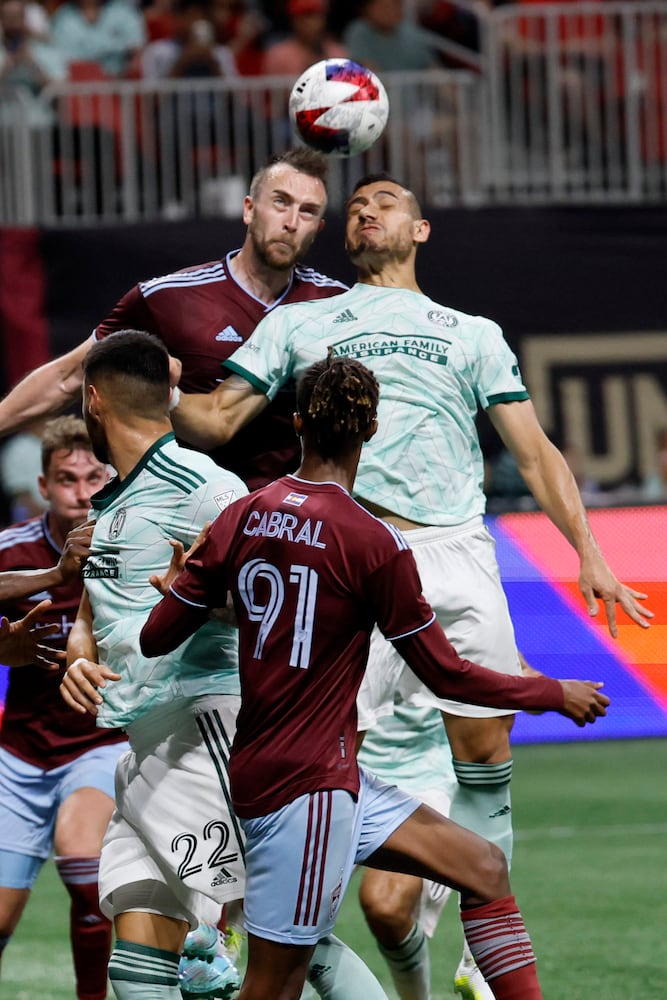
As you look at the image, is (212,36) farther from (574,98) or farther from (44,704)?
(44,704)

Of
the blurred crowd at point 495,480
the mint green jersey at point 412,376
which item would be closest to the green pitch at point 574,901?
the mint green jersey at point 412,376

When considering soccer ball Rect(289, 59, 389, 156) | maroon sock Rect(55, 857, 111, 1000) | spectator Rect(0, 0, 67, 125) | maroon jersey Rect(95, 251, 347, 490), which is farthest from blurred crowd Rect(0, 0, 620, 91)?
maroon sock Rect(55, 857, 111, 1000)

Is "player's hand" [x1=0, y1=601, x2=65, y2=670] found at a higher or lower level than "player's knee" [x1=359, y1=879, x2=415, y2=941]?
higher

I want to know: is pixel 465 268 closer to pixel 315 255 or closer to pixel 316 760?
pixel 315 255

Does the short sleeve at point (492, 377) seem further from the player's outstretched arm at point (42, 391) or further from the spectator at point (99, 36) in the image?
the spectator at point (99, 36)

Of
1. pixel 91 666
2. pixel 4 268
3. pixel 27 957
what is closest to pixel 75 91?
pixel 4 268

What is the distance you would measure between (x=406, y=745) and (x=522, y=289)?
872 centimetres

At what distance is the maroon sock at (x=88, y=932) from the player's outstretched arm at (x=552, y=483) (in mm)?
2021

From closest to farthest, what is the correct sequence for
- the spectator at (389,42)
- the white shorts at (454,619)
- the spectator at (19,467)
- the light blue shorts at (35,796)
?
the white shorts at (454,619), the light blue shorts at (35,796), the spectator at (19,467), the spectator at (389,42)

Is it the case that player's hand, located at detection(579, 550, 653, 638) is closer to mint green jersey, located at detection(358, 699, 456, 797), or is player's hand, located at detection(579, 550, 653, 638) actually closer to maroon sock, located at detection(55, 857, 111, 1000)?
mint green jersey, located at detection(358, 699, 456, 797)

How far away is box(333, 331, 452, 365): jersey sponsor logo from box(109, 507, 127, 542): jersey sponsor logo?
46.2 inches

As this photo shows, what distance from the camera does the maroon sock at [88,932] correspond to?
18.7ft

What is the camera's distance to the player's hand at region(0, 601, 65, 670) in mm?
4953

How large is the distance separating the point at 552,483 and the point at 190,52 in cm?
1002
